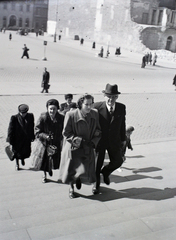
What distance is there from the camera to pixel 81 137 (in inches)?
172

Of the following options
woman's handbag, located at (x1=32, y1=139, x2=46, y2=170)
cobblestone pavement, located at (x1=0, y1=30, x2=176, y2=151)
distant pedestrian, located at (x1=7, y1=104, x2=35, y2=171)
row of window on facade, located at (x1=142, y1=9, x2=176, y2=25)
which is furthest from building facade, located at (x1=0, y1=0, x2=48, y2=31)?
row of window on facade, located at (x1=142, y1=9, x2=176, y2=25)

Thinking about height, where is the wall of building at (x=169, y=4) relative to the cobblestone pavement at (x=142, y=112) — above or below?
above

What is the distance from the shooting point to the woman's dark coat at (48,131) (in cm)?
497

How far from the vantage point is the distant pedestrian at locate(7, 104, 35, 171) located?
5.49 m

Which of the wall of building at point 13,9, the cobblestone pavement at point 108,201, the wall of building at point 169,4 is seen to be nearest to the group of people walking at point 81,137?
the cobblestone pavement at point 108,201

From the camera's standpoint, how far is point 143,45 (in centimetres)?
4078

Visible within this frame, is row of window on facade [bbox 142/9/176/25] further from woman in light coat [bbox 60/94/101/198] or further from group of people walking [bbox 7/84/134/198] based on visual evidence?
woman in light coat [bbox 60/94/101/198]

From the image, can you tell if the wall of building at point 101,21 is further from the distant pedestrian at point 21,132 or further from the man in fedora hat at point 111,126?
the man in fedora hat at point 111,126

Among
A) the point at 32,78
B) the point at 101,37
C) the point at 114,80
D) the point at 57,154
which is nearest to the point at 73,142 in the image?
the point at 57,154

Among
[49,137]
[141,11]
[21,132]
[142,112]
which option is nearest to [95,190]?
[49,137]

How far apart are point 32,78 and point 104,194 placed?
14344 millimetres

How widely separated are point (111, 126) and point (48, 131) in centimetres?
100

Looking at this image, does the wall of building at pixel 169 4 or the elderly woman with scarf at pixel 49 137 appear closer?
the elderly woman with scarf at pixel 49 137

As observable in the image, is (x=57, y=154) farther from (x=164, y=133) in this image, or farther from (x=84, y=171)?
(x=164, y=133)
